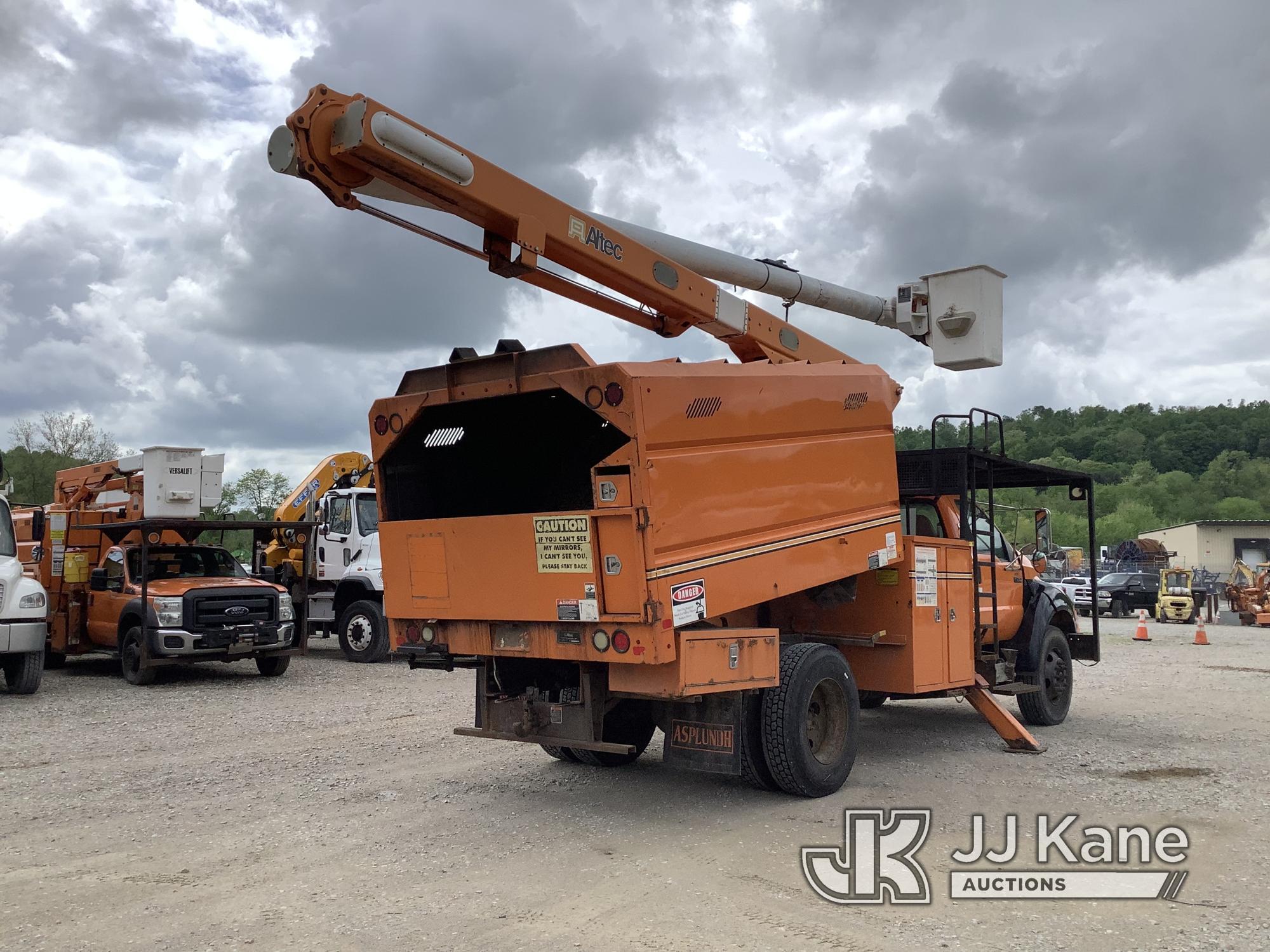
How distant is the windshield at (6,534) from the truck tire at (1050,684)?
39.8ft

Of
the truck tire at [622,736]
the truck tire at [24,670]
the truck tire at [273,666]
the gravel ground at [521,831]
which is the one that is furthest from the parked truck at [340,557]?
the truck tire at [622,736]

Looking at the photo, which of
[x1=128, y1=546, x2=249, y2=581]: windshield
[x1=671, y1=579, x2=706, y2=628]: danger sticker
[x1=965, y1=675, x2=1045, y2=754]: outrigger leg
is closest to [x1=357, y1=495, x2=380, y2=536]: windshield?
[x1=128, y1=546, x2=249, y2=581]: windshield

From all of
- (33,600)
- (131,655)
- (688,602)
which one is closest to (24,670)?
(33,600)

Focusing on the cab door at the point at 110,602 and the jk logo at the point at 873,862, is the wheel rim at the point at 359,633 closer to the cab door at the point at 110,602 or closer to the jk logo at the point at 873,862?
the cab door at the point at 110,602

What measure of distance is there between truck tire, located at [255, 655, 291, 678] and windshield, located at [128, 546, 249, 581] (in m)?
1.24

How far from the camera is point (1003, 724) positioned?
9.37 m

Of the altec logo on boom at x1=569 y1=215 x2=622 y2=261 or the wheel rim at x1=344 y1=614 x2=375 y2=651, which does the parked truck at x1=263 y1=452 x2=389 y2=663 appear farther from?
the altec logo on boom at x1=569 y1=215 x2=622 y2=261

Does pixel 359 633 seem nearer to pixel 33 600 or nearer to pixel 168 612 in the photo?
pixel 168 612

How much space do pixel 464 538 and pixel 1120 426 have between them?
10127cm

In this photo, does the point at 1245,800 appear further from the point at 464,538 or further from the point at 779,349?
the point at 464,538

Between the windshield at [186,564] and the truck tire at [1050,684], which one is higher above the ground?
the windshield at [186,564]

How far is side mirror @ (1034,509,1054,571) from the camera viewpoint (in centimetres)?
1055

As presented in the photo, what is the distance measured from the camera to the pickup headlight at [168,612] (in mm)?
14125

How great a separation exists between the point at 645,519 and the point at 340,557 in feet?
42.4
